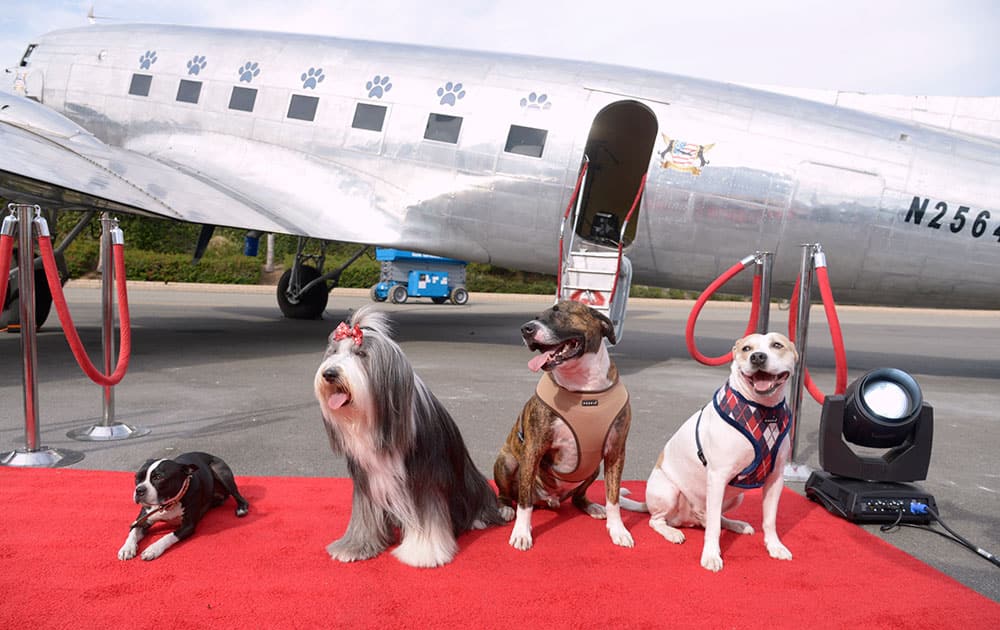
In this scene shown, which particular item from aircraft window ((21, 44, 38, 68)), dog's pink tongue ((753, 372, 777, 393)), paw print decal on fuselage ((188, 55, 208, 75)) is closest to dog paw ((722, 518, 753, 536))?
dog's pink tongue ((753, 372, 777, 393))

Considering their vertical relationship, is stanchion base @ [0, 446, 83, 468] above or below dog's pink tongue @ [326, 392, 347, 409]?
below

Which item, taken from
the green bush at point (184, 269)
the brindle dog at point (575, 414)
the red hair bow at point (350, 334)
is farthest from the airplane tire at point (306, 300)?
the green bush at point (184, 269)

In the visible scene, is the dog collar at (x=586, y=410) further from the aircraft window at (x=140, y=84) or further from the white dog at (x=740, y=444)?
the aircraft window at (x=140, y=84)

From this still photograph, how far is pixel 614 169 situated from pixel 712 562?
33.2ft

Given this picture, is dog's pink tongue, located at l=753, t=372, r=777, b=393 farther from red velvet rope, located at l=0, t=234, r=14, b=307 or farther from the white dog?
red velvet rope, located at l=0, t=234, r=14, b=307

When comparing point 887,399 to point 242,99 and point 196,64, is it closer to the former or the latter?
point 242,99

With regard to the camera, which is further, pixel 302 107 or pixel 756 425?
pixel 302 107

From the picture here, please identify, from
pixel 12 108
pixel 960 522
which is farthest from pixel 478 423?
pixel 12 108

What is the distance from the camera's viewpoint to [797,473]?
209 inches

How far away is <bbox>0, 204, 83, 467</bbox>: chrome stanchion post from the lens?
498cm

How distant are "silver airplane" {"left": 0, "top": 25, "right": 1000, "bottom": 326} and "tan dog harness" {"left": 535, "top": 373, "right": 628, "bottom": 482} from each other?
5988 mm

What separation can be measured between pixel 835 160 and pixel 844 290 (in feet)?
5.70

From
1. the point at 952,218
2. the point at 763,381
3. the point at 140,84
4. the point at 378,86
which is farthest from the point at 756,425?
the point at 140,84

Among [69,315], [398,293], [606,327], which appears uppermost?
[606,327]
